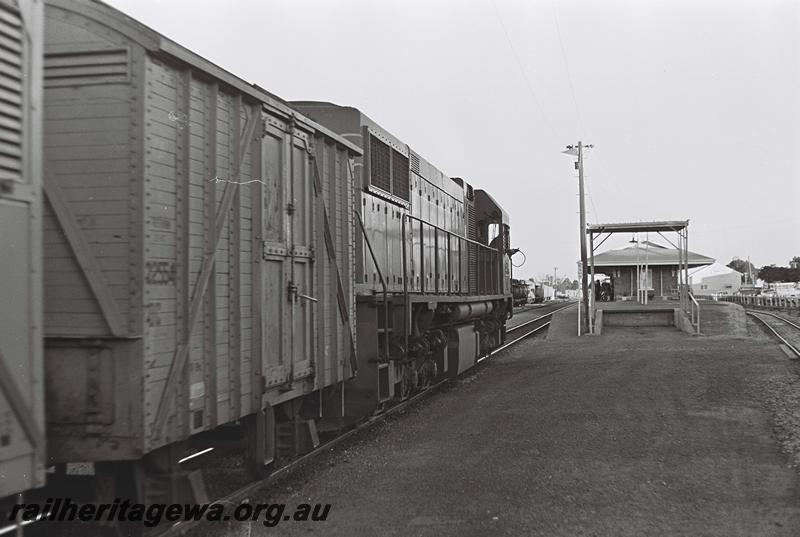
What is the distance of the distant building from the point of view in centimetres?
4219

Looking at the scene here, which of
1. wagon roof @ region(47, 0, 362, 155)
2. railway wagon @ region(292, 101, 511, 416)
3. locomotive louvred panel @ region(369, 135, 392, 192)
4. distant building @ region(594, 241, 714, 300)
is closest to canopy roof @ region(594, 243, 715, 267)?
distant building @ region(594, 241, 714, 300)

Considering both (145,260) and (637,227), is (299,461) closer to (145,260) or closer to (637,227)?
(145,260)

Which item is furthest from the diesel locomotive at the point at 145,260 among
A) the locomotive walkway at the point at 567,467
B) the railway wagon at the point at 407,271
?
the railway wagon at the point at 407,271

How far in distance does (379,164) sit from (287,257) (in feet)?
13.9

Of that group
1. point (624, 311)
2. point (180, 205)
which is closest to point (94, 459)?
point (180, 205)

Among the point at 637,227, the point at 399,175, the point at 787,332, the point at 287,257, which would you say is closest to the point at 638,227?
the point at 637,227

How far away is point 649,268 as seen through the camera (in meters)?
44.4

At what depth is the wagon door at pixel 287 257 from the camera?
6027mm

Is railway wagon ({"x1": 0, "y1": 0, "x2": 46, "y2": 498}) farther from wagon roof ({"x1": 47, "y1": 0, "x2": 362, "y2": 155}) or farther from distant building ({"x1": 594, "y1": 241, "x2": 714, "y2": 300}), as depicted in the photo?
distant building ({"x1": 594, "y1": 241, "x2": 714, "y2": 300})

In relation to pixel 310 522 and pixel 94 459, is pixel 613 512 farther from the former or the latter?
pixel 94 459

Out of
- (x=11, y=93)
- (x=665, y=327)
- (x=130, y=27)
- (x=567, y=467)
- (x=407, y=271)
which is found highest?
(x=130, y=27)

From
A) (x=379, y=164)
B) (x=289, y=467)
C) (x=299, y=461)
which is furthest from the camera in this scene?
(x=379, y=164)

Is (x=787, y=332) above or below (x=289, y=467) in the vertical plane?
above

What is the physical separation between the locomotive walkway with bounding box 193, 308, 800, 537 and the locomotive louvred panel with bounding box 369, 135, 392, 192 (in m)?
3.40
